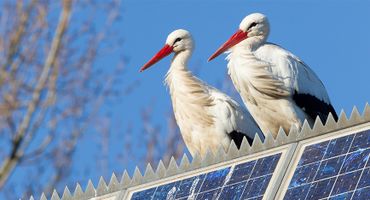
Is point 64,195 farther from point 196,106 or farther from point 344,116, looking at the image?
point 196,106

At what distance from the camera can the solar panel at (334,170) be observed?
9352 mm

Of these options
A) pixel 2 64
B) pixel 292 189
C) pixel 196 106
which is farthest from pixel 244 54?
pixel 2 64

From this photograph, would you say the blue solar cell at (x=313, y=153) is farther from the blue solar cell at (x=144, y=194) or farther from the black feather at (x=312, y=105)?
the black feather at (x=312, y=105)

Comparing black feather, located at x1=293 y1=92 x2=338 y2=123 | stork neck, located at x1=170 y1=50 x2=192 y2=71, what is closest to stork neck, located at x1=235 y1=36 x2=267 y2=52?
black feather, located at x1=293 y1=92 x2=338 y2=123

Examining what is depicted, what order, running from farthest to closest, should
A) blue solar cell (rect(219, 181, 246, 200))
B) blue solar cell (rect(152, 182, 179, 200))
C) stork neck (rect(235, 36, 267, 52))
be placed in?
1. stork neck (rect(235, 36, 267, 52))
2. blue solar cell (rect(152, 182, 179, 200))
3. blue solar cell (rect(219, 181, 246, 200))

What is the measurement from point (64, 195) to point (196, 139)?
2.84 m

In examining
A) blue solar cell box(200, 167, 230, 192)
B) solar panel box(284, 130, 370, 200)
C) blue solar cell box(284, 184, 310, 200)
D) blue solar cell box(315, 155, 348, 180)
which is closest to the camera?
solar panel box(284, 130, 370, 200)

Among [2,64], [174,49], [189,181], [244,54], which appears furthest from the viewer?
[2,64]

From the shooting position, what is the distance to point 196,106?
1380cm

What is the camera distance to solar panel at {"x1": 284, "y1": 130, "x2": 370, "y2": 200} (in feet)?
30.7

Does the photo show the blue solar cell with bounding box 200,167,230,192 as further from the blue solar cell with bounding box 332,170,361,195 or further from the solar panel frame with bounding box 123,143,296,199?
the blue solar cell with bounding box 332,170,361,195

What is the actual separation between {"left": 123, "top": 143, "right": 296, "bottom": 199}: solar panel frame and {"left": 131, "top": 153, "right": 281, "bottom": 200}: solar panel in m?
0.03

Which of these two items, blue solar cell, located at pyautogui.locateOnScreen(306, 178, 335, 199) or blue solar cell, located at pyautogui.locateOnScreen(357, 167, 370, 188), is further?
blue solar cell, located at pyautogui.locateOnScreen(306, 178, 335, 199)

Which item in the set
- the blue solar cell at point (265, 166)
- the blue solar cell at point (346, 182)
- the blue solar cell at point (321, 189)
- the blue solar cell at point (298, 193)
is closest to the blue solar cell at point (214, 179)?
the blue solar cell at point (265, 166)
